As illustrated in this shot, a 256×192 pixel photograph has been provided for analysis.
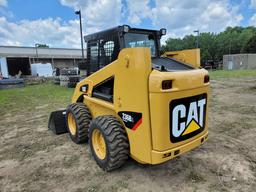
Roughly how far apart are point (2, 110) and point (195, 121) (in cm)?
769

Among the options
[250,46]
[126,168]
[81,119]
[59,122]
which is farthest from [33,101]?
[250,46]

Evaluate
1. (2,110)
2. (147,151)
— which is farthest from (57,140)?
(2,110)

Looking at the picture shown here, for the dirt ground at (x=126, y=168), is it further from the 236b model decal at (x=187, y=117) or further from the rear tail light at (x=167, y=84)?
the rear tail light at (x=167, y=84)

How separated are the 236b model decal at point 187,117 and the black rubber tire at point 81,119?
190 centimetres

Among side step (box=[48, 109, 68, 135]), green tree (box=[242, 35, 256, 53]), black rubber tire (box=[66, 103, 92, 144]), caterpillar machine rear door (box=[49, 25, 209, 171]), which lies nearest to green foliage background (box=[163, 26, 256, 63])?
green tree (box=[242, 35, 256, 53])

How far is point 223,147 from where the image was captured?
156 inches

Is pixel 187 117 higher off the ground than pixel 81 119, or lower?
higher

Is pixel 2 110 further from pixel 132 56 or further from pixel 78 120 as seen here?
pixel 132 56

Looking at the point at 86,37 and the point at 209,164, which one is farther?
the point at 86,37

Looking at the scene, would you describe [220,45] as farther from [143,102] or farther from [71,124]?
[143,102]

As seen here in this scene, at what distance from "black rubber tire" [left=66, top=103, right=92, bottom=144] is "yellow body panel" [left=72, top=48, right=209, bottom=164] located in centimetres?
125

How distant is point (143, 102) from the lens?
258cm

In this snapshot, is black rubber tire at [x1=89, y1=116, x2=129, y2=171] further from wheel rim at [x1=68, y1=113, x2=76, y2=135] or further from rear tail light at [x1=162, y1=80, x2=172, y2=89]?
wheel rim at [x1=68, y1=113, x2=76, y2=135]

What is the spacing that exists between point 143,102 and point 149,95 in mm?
125
